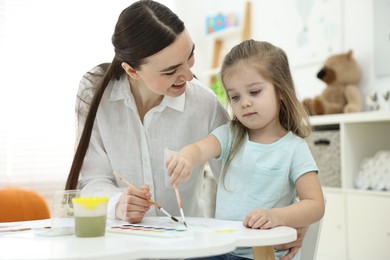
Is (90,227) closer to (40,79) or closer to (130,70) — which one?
(130,70)

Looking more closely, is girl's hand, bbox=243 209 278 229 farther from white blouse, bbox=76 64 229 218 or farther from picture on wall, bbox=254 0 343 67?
picture on wall, bbox=254 0 343 67

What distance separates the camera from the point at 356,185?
2.60 meters

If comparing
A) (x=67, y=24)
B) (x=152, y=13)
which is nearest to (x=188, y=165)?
(x=152, y=13)

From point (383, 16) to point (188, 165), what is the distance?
2080mm

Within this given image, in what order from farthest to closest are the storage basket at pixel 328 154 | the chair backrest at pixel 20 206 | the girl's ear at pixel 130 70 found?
the storage basket at pixel 328 154
the chair backrest at pixel 20 206
the girl's ear at pixel 130 70

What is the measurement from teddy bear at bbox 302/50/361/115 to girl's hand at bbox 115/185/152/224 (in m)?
1.83

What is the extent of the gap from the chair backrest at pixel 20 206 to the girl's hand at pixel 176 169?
3.19ft

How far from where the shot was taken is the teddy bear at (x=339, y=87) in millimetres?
Answer: 2846

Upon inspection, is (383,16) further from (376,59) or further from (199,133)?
(199,133)

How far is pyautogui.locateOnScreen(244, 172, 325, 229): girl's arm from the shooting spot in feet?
3.60

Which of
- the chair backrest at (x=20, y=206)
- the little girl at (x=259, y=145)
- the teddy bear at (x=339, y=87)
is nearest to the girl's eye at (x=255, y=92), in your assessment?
the little girl at (x=259, y=145)

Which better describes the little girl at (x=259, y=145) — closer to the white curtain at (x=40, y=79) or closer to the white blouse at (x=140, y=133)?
the white blouse at (x=140, y=133)

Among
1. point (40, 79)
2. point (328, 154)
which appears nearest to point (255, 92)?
point (328, 154)

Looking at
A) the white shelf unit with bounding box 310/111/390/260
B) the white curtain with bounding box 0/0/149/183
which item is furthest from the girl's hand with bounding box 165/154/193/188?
the white curtain with bounding box 0/0/149/183
